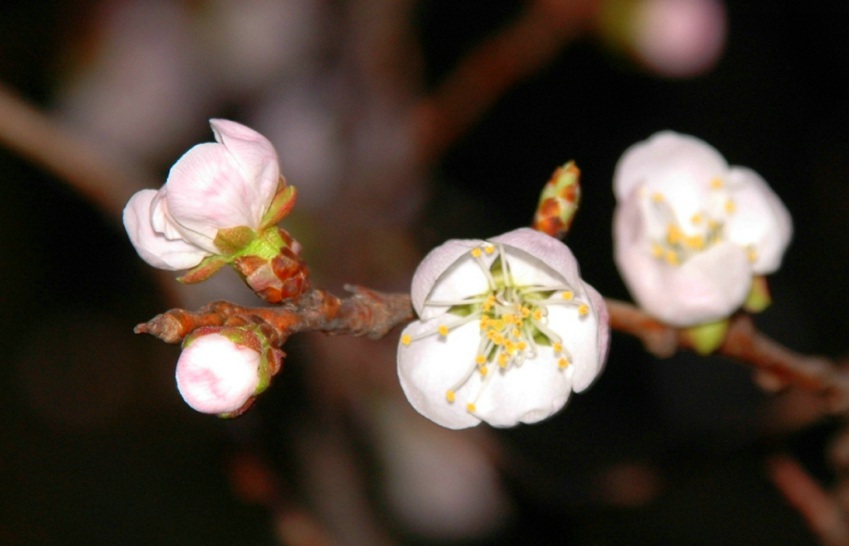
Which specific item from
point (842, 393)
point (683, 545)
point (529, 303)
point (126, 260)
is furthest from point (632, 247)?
point (126, 260)

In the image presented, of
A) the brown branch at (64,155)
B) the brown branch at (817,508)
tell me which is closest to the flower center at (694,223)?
the brown branch at (817,508)

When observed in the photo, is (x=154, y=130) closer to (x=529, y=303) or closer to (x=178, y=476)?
(x=178, y=476)

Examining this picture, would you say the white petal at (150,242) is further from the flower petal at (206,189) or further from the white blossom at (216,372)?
the white blossom at (216,372)

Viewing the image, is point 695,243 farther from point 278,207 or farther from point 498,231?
point 498,231

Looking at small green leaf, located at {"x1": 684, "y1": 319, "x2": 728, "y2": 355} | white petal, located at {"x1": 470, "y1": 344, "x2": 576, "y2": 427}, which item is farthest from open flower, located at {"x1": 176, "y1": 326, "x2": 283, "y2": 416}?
small green leaf, located at {"x1": 684, "y1": 319, "x2": 728, "y2": 355}

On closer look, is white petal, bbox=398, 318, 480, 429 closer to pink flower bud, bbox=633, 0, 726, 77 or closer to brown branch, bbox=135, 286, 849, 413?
brown branch, bbox=135, 286, 849, 413

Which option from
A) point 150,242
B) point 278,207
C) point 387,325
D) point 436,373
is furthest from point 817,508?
point 150,242

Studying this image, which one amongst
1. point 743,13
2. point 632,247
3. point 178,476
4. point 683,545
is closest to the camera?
point 632,247
